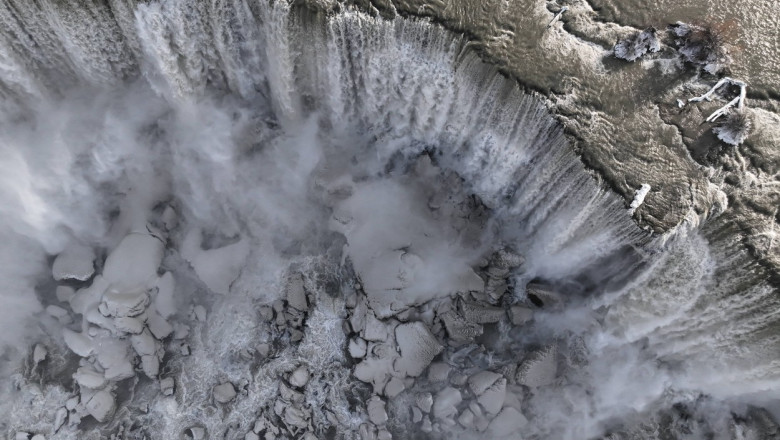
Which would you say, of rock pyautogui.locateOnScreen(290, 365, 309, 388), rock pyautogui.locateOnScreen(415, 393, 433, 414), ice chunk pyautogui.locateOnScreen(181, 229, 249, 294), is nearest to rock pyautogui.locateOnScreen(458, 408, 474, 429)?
rock pyautogui.locateOnScreen(415, 393, 433, 414)

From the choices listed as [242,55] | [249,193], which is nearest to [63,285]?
[249,193]

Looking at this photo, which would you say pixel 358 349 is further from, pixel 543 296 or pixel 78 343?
pixel 78 343

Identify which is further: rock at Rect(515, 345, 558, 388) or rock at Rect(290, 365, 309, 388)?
rock at Rect(515, 345, 558, 388)

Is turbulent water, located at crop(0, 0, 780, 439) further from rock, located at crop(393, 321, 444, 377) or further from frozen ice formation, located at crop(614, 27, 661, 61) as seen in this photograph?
frozen ice formation, located at crop(614, 27, 661, 61)

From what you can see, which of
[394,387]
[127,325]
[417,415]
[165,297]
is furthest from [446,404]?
[127,325]

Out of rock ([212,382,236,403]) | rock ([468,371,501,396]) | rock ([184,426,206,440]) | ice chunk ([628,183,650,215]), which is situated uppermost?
ice chunk ([628,183,650,215])

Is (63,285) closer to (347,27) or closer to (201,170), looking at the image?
(201,170)
